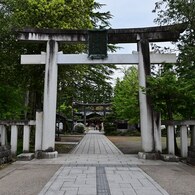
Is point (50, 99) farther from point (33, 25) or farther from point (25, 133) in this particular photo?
point (33, 25)

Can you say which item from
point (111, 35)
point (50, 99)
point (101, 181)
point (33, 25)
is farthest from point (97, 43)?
point (101, 181)

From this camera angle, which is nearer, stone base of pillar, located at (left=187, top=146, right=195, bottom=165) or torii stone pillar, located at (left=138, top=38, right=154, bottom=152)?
stone base of pillar, located at (left=187, top=146, right=195, bottom=165)

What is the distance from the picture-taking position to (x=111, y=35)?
1410cm

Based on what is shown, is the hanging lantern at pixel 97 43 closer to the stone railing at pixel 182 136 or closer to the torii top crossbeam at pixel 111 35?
the torii top crossbeam at pixel 111 35

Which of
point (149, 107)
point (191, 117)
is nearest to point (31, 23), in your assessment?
point (149, 107)

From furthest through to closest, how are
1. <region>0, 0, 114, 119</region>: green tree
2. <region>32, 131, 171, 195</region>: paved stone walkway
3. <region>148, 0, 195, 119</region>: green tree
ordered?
<region>0, 0, 114, 119</region>: green tree
<region>148, 0, 195, 119</region>: green tree
<region>32, 131, 171, 195</region>: paved stone walkway

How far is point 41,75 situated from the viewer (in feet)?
59.7

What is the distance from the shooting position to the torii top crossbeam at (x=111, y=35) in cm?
1373

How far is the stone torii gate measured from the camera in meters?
13.3

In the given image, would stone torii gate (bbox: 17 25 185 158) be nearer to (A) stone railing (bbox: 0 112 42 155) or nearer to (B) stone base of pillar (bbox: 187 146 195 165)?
(A) stone railing (bbox: 0 112 42 155)

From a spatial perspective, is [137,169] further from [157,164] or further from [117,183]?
[117,183]

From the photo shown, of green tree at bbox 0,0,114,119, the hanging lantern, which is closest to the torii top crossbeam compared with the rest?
the hanging lantern

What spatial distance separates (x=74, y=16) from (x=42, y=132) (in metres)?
7.28

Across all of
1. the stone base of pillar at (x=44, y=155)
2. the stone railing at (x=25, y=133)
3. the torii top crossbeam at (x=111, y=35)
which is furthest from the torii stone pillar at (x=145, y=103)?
the stone railing at (x=25, y=133)
